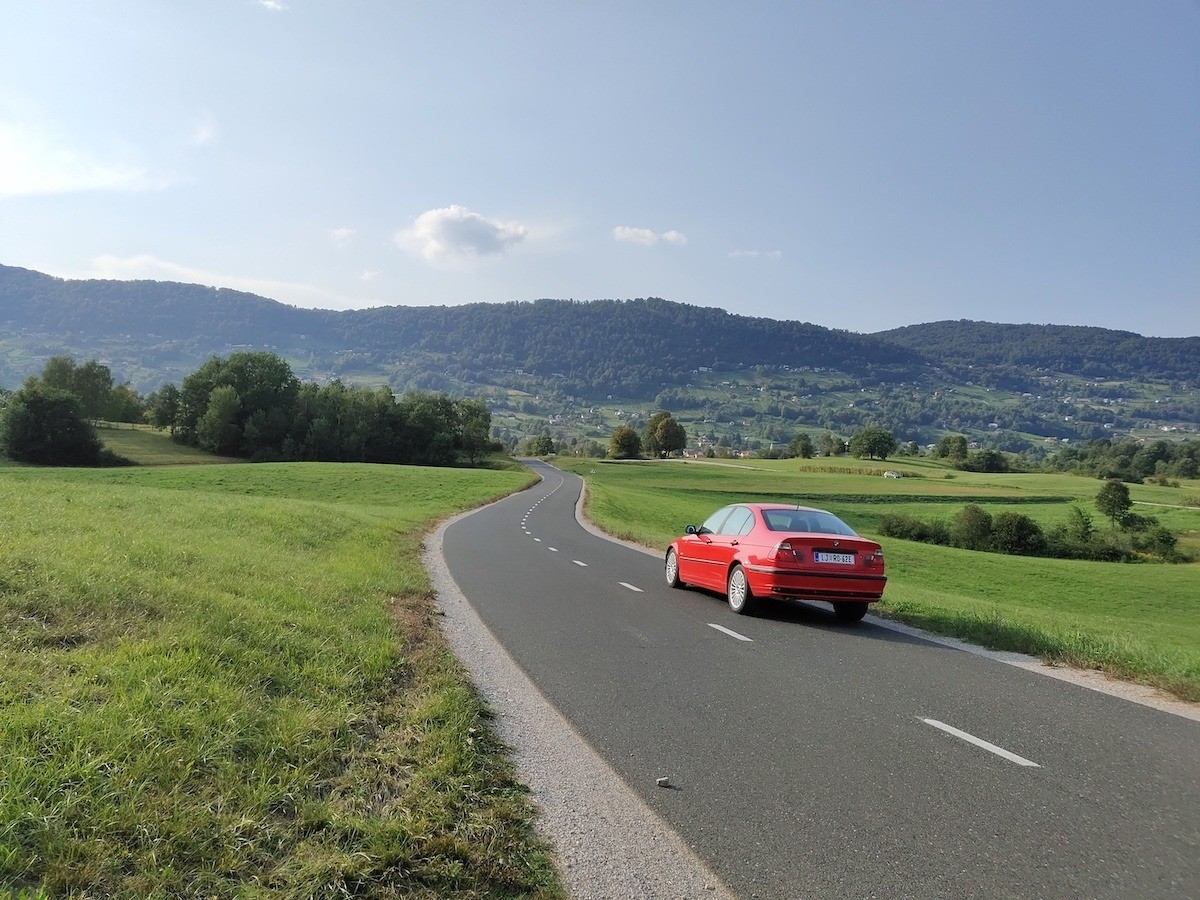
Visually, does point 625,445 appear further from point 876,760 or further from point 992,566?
point 876,760

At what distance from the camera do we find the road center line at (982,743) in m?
5.16

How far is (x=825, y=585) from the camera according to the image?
10.6m

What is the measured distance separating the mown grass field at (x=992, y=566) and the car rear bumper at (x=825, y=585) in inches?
50.2

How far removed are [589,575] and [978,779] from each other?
37.7 feet

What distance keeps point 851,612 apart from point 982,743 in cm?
589

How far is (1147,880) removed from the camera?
140 inches

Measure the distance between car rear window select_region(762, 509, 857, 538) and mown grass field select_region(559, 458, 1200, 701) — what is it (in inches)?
74.9

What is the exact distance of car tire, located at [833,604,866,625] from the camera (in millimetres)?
11227

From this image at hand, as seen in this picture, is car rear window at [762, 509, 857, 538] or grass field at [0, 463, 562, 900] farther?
car rear window at [762, 509, 857, 538]

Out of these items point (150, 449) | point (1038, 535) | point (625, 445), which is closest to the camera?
point (1038, 535)

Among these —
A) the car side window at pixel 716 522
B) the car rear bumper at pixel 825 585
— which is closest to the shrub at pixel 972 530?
the car side window at pixel 716 522

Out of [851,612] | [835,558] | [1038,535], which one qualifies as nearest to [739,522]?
[835,558]

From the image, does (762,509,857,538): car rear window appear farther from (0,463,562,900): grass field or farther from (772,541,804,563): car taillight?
(0,463,562,900): grass field

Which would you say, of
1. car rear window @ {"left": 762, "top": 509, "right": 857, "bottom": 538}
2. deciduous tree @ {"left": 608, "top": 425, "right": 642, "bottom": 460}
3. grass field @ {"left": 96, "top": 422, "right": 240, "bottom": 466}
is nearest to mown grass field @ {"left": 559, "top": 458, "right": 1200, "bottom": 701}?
car rear window @ {"left": 762, "top": 509, "right": 857, "bottom": 538}
